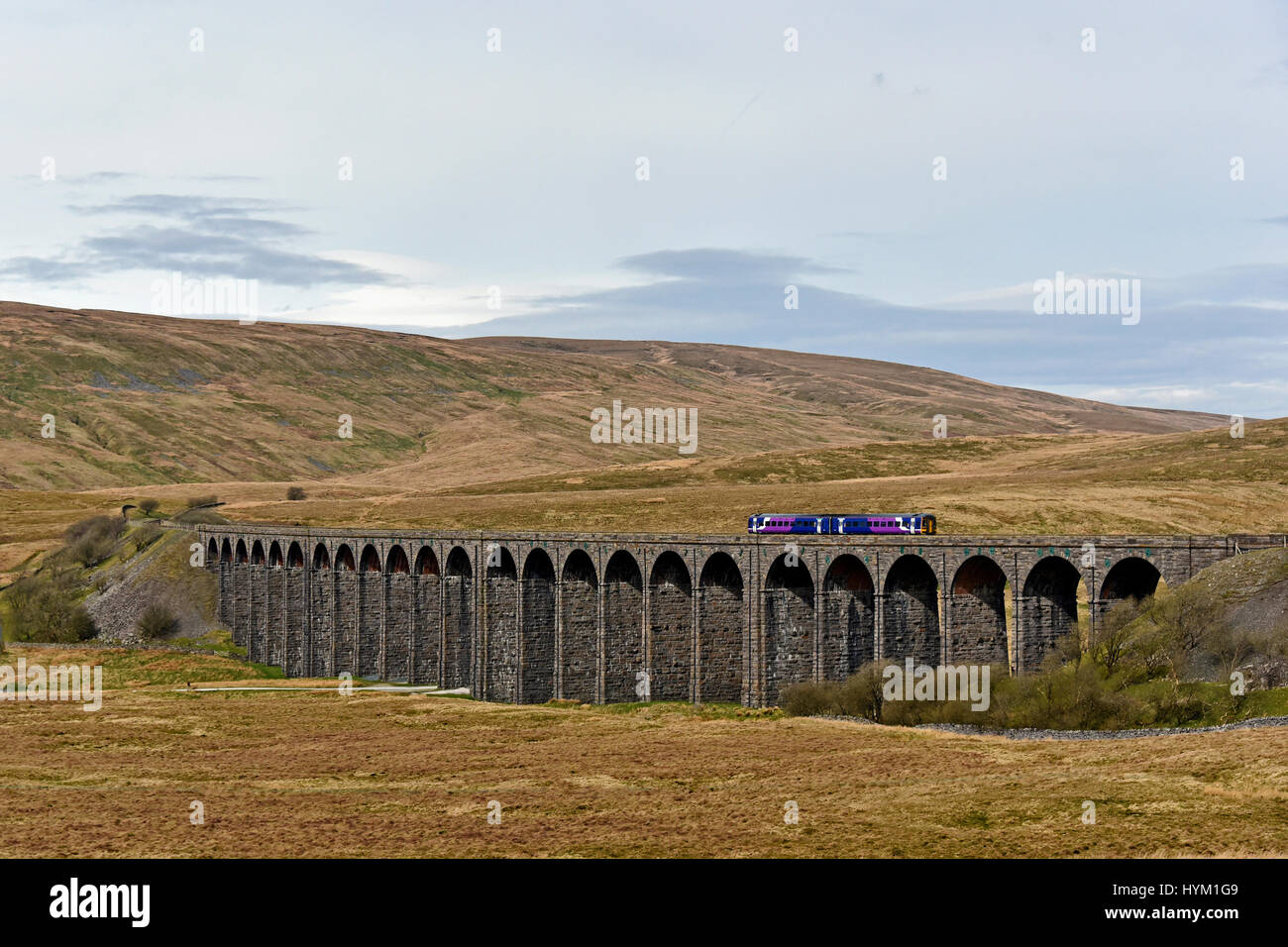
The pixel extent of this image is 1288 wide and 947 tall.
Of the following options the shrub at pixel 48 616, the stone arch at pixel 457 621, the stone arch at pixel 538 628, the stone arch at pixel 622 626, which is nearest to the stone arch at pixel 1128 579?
the stone arch at pixel 622 626

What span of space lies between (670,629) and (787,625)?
27.9 feet

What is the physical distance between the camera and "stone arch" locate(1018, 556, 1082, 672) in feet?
179

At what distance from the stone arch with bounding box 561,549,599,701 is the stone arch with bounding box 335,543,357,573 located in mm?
27095

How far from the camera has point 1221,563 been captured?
4919cm

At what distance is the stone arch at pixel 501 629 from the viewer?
7881 centimetres

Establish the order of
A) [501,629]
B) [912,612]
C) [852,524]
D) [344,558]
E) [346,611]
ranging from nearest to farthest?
[912,612] → [852,524] → [501,629] → [346,611] → [344,558]

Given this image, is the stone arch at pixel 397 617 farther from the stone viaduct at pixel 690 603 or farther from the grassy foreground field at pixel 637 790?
the grassy foreground field at pixel 637 790

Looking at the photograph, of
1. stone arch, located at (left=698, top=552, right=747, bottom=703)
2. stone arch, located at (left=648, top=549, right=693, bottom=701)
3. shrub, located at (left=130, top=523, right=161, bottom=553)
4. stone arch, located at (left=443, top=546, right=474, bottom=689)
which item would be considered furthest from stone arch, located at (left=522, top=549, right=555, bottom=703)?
shrub, located at (left=130, top=523, right=161, bottom=553)

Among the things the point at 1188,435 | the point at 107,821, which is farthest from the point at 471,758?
the point at 1188,435

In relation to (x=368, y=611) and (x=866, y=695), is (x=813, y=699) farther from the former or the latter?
(x=368, y=611)

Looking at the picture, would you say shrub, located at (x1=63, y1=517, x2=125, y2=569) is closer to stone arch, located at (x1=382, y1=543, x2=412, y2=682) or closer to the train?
stone arch, located at (x1=382, y1=543, x2=412, y2=682)

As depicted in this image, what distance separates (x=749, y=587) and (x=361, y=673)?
40.9m

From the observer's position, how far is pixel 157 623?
108688 millimetres

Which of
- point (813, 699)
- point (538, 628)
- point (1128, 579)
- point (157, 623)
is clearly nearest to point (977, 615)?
point (1128, 579)
